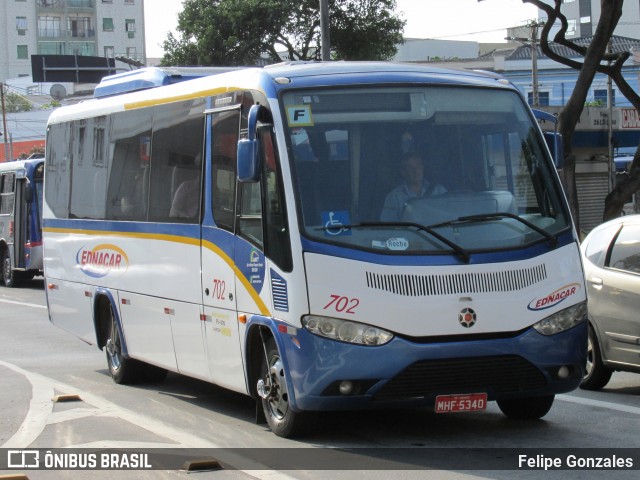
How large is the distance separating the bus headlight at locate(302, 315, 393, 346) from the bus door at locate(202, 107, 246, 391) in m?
1.36

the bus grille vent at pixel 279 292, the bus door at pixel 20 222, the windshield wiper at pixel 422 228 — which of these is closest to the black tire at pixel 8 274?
the bus door at pixel 20 222

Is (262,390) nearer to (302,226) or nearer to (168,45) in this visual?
(302,226)

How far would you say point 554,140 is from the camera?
9.48m

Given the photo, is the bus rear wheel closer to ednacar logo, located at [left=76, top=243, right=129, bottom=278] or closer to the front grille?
ednacar logo, located at [left=76, top=243, right=129, bottom=278]

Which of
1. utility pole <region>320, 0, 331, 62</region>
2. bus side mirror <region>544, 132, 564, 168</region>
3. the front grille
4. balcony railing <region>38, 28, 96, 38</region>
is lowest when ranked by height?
the front grille

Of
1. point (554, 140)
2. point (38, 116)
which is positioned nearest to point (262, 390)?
point (554, 140)

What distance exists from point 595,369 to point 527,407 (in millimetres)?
1893

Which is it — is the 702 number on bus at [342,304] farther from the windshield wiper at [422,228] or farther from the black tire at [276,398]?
the black tire at [276,398]

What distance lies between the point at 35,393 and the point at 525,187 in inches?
213

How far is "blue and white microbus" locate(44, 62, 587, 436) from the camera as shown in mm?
7816

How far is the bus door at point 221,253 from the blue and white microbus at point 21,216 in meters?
19.7

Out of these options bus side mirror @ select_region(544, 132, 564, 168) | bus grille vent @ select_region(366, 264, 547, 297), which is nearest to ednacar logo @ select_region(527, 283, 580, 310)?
bus grille vent @ select_region(366, 264, 547, 297)

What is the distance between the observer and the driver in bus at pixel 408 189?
8125 mm

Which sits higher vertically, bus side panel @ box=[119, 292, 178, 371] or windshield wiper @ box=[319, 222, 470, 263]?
windshield wiper @ box=[319, 222, 470, 263]
